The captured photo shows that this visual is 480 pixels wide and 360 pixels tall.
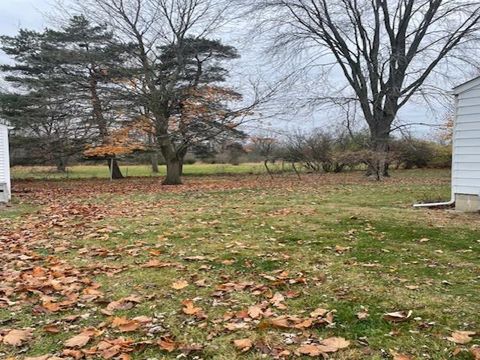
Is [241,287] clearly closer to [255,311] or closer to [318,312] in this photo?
[255,311]

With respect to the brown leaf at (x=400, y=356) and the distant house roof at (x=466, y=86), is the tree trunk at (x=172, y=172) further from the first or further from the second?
the brown leaf at (x=400, y=356)

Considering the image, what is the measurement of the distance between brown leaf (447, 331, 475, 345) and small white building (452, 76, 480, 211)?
233 inches

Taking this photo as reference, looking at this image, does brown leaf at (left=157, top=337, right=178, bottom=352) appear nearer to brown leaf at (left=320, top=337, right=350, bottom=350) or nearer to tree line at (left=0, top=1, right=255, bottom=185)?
brown leaf at (left=320, top=337, right=350, bottom=350)

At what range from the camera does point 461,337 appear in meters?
2.52

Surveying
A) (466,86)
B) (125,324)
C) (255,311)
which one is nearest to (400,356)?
(255,311)

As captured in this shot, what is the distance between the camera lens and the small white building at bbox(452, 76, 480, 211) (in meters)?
7.73

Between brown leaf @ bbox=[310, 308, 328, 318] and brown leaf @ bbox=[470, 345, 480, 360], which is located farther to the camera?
brown leaf @ bbox=[310, 308, 328, 318]

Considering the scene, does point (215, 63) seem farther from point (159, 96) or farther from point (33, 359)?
point (33, 359)

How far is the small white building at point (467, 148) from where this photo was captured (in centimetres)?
773

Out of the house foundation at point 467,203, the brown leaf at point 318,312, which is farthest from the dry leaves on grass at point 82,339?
the house foundation at point 467,203

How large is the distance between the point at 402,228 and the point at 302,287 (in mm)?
3109

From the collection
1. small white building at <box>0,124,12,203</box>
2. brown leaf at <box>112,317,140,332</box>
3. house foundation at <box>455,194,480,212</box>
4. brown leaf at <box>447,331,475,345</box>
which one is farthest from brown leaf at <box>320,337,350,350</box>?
small white building at <box>0,124,12,203</box>

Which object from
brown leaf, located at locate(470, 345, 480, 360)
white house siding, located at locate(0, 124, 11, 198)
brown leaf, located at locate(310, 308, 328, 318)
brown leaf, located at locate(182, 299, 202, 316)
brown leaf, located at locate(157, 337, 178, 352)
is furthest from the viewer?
white house siding, located at locate(0, 124, 11, 198)

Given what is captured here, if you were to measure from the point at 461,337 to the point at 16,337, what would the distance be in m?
2.73
